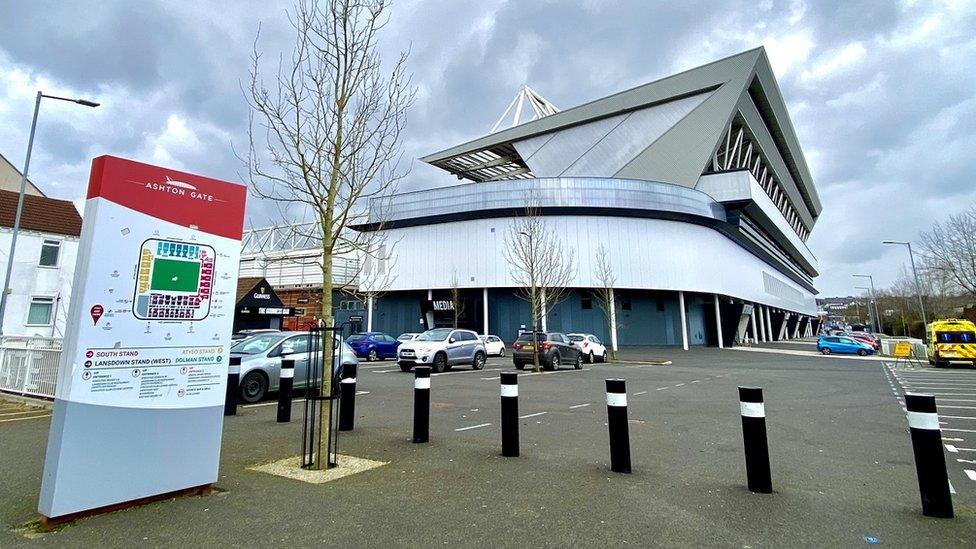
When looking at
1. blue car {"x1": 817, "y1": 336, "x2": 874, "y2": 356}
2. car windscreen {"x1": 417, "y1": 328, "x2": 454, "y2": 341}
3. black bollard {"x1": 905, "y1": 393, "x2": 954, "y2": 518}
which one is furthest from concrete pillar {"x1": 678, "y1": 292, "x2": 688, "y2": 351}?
Result: black bollard {"x1": 905, "y1": 393, "x2": 954, "y2": 518}

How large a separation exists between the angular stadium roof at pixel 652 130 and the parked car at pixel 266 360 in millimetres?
42961

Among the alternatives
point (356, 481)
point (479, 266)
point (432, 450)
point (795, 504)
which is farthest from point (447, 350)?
point (479, 266)

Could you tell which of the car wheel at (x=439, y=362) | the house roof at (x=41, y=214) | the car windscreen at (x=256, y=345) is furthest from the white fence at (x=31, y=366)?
the house roof at (x=41, y=214)

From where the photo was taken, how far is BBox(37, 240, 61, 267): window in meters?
25.5

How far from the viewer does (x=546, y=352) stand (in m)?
21.2

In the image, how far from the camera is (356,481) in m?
4.87

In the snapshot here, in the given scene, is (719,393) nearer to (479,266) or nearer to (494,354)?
(494,354)

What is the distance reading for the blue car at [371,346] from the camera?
95.0ft

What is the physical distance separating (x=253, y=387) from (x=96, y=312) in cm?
763

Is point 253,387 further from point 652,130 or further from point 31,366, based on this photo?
point 652,130

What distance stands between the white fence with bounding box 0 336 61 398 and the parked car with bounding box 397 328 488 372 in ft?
35.9

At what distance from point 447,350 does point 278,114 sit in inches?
578

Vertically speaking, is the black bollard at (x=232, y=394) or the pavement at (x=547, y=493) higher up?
the black bollard at (x=232, y=394)

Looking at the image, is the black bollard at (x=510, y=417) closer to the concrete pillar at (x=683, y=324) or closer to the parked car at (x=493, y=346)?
the parked car at (x=493, y=346)
